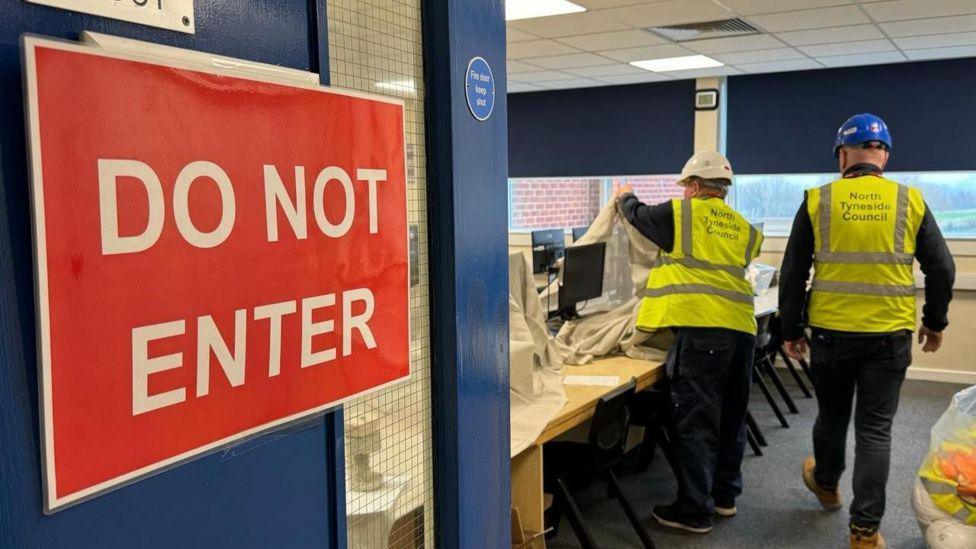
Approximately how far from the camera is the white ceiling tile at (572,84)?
7242 millimetres

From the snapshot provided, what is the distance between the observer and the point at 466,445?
138 centimetres

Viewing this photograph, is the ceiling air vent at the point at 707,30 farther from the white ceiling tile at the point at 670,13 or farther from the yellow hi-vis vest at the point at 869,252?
the yellow hi-vis vest at the point at 869,252

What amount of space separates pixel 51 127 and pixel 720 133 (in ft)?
22.8

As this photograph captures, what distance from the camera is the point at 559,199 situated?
28.3 ft

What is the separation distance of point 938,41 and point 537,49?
276 centimetres

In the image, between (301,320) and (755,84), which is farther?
(755,84)

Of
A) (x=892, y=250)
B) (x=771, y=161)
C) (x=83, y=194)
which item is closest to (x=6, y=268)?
(x=83, y=194)

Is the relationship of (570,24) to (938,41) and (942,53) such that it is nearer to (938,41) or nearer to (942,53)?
(938,41)

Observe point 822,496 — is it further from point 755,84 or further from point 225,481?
point 755,84

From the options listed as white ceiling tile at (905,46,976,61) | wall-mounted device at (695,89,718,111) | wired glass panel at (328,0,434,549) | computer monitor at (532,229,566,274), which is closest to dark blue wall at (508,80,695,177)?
wall-mounted device at (695,89,718,111)

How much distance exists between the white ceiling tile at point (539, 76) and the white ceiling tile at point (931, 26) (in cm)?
266

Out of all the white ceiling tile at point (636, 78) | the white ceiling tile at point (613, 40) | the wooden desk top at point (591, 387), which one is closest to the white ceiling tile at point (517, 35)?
the white ceiling tile at point (613, 40)

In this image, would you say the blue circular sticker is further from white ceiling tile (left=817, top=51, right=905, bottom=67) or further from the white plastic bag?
white ceiling tile (left=817, top=51, right=905, bottom=67)

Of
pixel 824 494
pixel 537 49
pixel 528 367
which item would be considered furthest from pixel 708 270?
pixel 537 49
